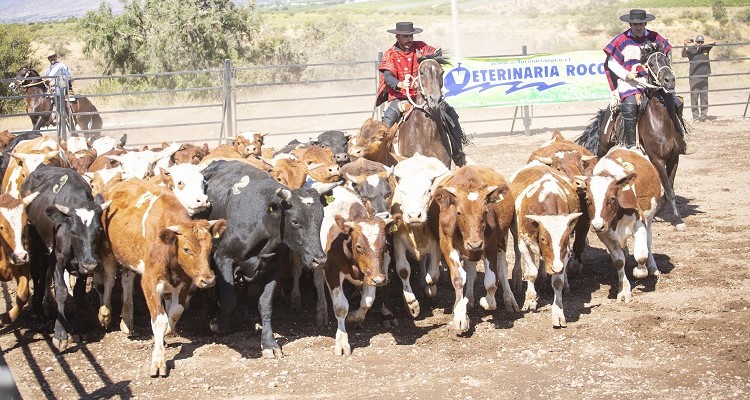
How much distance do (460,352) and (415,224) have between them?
1130 millimetres

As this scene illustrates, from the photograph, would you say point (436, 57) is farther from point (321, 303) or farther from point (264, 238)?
point (264, 238)

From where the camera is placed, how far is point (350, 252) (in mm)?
7559

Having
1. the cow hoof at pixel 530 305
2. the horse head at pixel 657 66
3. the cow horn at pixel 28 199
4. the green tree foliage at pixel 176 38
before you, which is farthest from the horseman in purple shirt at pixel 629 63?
the green tree foliage at pixel 176 38

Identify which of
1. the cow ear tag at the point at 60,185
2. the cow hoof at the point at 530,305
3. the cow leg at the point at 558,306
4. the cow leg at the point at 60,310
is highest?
the cow ear tag at the point at 60,185

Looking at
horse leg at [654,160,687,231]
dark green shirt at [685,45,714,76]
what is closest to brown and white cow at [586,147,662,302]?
horse leg at [654,160,687,231]

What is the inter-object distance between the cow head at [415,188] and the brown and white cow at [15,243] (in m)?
3.06

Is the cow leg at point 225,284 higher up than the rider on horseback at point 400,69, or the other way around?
the rider on horseback at point 400,69

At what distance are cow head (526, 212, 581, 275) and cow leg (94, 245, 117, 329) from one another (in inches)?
137

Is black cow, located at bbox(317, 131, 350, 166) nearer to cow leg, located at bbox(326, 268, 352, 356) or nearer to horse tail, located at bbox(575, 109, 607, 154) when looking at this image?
cow leg, located at bbox(326, 268, 352, 356)

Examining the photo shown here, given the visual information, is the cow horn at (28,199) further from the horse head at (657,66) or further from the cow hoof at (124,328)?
the horse head at (657,66)

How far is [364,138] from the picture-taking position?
10.0 m

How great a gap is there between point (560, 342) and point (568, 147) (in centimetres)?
310

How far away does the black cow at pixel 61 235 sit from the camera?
7.59 metres

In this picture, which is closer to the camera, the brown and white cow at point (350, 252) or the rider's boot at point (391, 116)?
the brown and white cow at point (350, 252)
